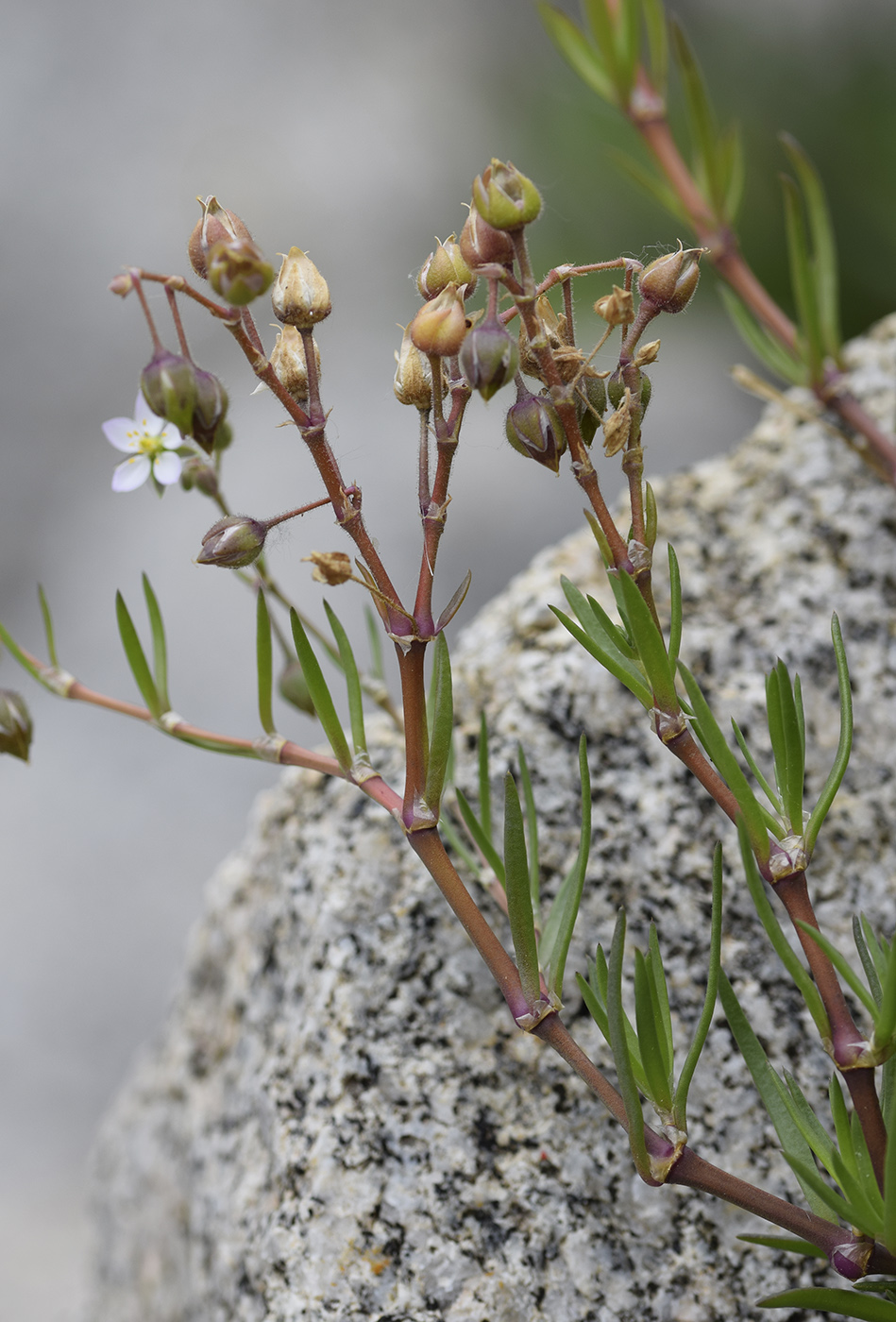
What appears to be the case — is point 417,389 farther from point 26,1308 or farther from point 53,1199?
point 53,1199

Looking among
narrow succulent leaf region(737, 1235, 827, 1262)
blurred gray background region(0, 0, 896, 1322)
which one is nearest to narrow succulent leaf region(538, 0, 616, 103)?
narrow succulent leaf region(737, 1235, 827, 1262)

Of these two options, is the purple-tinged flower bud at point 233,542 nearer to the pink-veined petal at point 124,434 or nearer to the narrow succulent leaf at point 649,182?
the pink-veined petal at point 124,434

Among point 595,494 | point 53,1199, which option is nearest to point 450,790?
point 595,494

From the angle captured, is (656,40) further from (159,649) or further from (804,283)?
(159,649)

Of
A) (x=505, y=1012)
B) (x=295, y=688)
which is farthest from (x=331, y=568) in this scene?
(x=505, y=1012)

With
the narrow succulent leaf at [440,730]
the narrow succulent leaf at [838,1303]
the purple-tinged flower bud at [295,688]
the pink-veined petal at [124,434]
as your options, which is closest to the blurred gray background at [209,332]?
the purple-tinged flower bud at [295,688]

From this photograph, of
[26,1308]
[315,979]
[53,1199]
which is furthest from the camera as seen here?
[53,1199]

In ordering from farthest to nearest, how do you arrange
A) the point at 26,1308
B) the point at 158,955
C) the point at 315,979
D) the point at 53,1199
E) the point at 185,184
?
the point at 185,184
the point at 158,955
the point at 53,1199
the point at 26,1308
the point at 315,979
